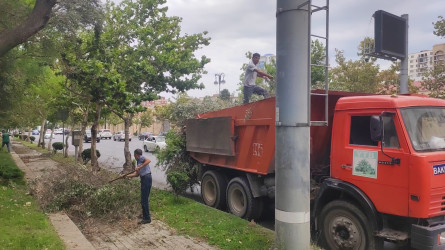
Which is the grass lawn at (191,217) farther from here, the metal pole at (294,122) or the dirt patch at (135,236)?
the metal pole at (294,122)

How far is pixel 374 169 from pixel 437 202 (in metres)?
0.85

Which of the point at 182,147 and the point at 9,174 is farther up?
the point at 182,147

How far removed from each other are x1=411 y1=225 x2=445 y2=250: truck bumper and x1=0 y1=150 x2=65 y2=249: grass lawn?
15.2 feet

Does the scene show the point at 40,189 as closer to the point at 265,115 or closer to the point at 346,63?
the point at 265,115

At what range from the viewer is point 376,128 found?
4.91 metres

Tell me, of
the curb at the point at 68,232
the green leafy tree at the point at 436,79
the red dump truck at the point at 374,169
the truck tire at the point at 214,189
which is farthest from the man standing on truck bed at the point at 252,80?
the green leafy tree at the point at 436,79

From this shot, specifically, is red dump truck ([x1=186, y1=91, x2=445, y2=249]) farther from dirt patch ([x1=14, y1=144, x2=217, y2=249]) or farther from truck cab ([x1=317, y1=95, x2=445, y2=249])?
dirt patch ([x1=14, y1=144, x2=217, y2=249])

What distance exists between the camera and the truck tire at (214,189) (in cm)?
880

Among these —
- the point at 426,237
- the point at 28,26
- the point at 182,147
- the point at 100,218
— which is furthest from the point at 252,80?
the point at 426,237

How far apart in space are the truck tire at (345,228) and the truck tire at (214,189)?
3.23m

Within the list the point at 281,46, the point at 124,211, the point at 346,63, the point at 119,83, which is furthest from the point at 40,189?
the point at 346,63

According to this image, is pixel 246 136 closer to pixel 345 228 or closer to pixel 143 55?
pixel 345 228

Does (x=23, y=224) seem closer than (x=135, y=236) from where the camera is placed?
Yes

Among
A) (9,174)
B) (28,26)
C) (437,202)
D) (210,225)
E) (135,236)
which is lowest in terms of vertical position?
(135,236)
